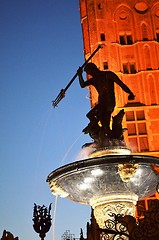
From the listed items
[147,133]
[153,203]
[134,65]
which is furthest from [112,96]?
[134,65]

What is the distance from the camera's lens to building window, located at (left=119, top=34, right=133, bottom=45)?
130 ft

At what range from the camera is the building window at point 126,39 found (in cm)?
3966

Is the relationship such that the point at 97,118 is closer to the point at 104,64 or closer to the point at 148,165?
the point at 148,165

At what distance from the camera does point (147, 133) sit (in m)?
35.9

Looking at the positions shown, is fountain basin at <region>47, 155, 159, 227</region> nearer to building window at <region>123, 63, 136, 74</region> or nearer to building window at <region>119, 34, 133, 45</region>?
building window at <region>123, 63, 136, 74</region>

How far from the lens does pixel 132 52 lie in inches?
1544

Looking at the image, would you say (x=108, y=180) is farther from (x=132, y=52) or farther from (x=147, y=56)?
(x=147, y=56)

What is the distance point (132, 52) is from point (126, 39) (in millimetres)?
1306

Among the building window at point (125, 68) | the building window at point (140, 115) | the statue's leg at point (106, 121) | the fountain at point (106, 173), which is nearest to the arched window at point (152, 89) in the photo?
the building window at point (140, 115)

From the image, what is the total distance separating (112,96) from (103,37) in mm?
Result: 28601

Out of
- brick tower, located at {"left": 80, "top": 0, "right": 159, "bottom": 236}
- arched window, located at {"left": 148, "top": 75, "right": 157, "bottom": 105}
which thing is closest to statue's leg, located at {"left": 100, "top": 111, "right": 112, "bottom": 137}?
brick tower, located at {"left": 80, "top": 0, "right": 159, "bottom": 236}

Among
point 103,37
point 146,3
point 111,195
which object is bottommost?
point 111,195

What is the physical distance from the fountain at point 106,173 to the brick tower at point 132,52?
2389 cm

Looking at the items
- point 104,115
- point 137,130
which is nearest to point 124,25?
point 137,130
